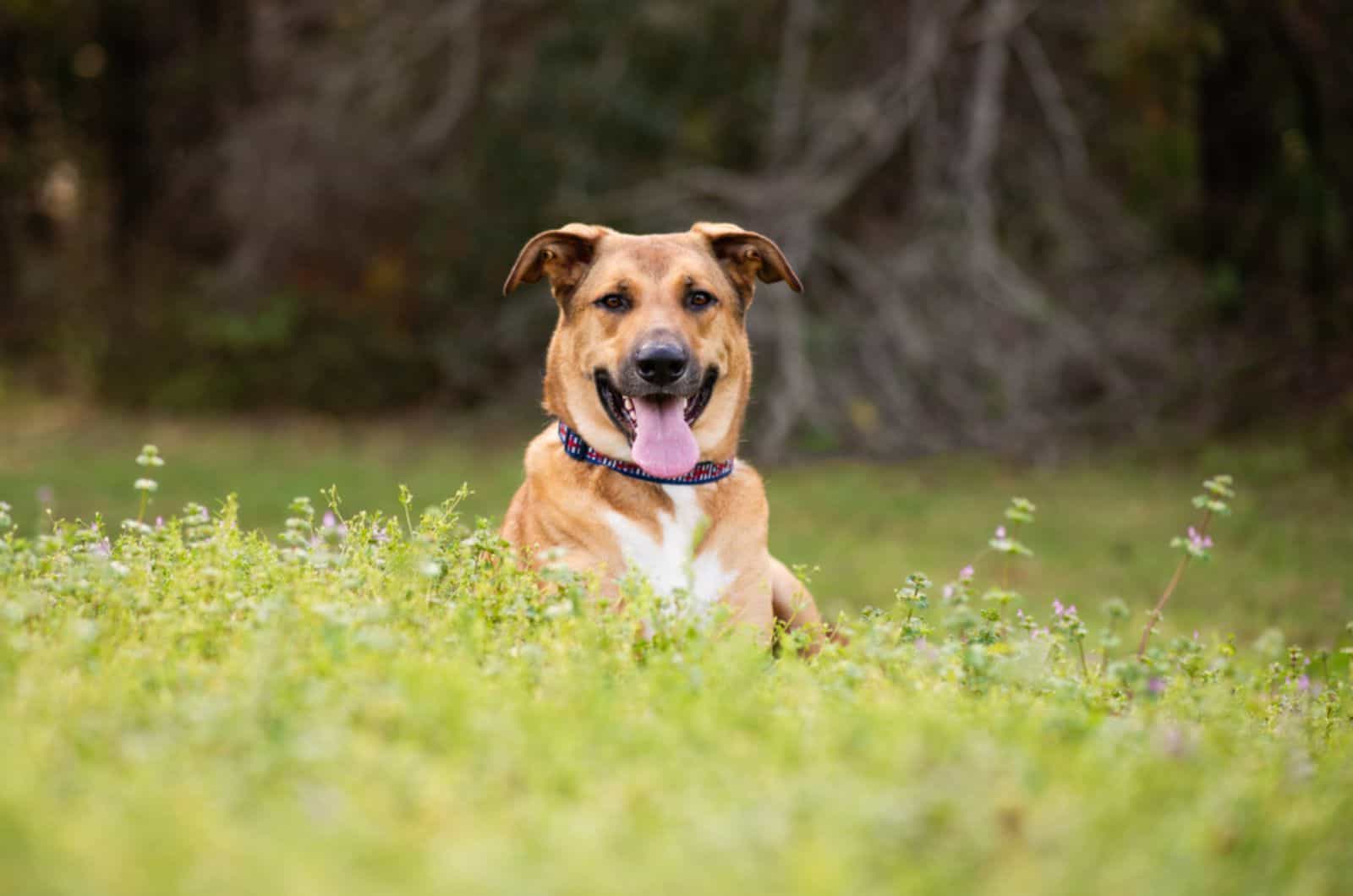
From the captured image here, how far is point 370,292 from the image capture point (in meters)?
Answer: 20.4

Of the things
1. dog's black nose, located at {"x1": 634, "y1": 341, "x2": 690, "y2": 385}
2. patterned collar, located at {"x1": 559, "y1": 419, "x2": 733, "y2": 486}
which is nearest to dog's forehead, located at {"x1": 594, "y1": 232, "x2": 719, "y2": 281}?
dog's black nose, located at {"x1": 634, "y1": 341, "x2": 690, "y2": 385}

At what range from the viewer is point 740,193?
15484 millimetres

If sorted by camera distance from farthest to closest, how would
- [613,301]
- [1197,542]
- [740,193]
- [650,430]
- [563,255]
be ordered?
[740,193] < [563,255] < [613,301] < [650,430] < [1197,542]

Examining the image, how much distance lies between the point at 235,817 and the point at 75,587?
1.68m

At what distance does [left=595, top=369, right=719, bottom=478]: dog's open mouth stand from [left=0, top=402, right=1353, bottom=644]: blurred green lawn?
3.71 m

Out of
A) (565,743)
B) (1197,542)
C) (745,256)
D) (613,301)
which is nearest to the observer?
(565,743)

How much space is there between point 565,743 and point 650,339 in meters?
2.25

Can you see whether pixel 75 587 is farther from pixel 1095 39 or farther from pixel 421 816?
pixel 1095 39

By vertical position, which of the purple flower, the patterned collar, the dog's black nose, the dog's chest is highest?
the dog's black nose

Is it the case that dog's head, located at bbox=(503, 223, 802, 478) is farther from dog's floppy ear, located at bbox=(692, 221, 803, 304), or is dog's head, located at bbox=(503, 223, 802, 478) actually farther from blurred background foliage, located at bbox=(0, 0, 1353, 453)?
blurred background foliage, located at bbox=(0, 0, 1353, 453)

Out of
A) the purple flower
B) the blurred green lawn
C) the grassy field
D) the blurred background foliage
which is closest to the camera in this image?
the grassy field

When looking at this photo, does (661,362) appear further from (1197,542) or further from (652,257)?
(1197,542)

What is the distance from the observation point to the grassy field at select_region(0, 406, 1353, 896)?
2.39 m

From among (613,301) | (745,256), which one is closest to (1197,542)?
(745,256)
